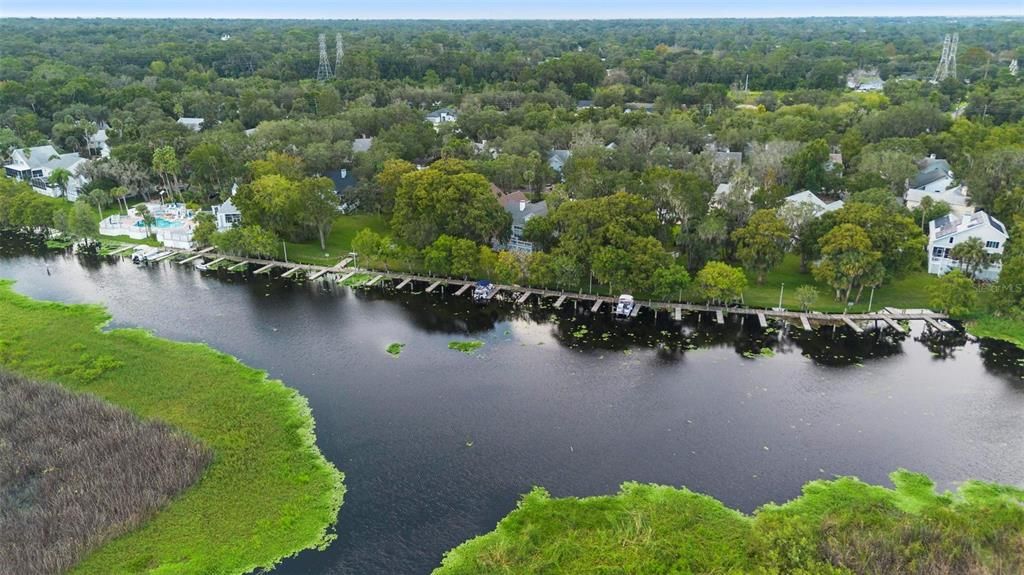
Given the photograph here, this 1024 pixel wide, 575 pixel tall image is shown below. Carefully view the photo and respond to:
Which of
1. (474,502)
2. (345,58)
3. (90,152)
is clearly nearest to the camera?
(474,502)

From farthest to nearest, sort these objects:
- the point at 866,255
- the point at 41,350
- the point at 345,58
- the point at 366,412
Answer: the point at 345,58 → the point at 866,255 → the point at 41,350 → the point at 366,412

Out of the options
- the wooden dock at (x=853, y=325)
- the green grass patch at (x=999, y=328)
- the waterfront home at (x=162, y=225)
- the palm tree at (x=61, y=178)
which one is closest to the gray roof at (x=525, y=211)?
the wooden dock at (x=853, y=325)

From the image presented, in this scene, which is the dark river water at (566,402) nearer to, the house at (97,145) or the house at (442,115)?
the house at (97,145)

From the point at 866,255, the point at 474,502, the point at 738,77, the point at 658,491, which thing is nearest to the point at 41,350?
the point at 474,502

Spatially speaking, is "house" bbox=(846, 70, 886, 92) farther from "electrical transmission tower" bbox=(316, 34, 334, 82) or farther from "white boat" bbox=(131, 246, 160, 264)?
"white boat" bbox=(131, 246, 160, 264)

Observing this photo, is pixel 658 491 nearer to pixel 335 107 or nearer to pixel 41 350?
pixel 41 350

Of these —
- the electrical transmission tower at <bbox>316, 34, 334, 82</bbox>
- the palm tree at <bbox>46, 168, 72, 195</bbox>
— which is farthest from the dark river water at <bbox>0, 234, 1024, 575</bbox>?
the electrical transmission tower at <bbox>316, 34, 334, 82</bbox>
